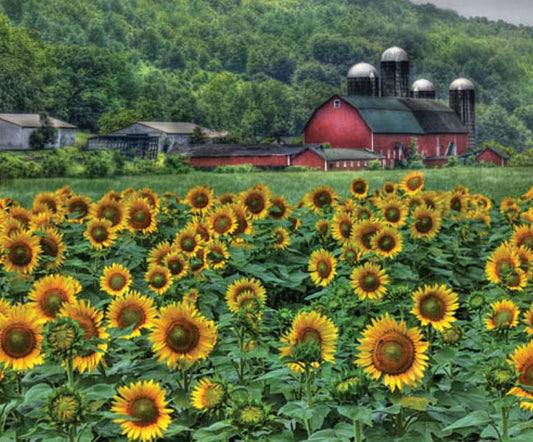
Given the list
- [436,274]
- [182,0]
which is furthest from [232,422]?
[182,0]

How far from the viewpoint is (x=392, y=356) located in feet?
7.58

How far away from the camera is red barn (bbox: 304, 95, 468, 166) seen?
2588cm

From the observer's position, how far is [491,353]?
2994 mm

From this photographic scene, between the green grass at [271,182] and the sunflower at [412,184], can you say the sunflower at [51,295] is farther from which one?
the green grass at [271,182]

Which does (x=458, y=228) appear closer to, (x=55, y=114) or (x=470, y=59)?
(x=55, y=114)

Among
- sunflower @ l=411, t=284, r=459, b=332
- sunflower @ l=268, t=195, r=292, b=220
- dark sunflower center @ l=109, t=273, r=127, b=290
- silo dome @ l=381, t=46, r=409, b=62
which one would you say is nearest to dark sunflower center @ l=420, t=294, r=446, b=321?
sunflower @ l=411, t=284, r=459, b=332

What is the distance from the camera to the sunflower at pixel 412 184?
6.26 m

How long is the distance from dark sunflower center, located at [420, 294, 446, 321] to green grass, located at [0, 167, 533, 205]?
860 cm

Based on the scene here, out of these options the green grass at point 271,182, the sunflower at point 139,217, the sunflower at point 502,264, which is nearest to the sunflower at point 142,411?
the sunflower at point 502,264

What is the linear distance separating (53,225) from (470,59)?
20.9 m

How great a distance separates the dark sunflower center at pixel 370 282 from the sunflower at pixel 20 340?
4.98 feet

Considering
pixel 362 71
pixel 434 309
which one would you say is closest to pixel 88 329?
pixel 434 309

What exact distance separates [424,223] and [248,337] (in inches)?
91.9

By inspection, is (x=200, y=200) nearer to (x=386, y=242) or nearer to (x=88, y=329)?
(x=386, y=242)
